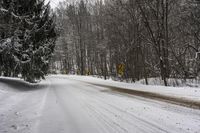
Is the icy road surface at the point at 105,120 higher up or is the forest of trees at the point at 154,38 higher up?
the forest of trees at the point at 154,38

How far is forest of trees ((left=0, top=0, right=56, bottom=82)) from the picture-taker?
2027 cm

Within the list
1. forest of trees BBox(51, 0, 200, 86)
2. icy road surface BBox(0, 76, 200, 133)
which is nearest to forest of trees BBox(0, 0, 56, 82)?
forest of trees BBox(51, 0, 200, 86)

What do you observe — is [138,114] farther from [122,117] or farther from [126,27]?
[126,27]

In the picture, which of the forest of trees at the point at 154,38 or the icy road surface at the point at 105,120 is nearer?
→ the icy road surface at the point at 105,120

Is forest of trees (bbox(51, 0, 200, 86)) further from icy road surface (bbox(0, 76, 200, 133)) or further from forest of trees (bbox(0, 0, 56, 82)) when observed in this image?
icy road surface (bbox(0, 76, 200, 133))

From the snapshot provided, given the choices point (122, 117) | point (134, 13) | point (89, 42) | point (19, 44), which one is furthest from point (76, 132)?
point (89, 42)

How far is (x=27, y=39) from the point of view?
861 inches

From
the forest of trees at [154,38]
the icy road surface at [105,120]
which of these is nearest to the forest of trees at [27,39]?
the forest of trees at [154,38]

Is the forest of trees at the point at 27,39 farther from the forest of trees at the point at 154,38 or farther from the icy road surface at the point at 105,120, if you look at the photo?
the icy road surface at the point at 105,120

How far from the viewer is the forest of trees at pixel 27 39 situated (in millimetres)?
20266

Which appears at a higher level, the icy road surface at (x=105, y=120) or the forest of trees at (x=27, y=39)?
the forest of trees at (x=27, y=39)

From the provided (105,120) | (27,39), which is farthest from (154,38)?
(105,120)

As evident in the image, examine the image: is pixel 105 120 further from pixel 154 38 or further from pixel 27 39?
pixel 154 38

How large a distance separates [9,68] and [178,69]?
45.6 ft
